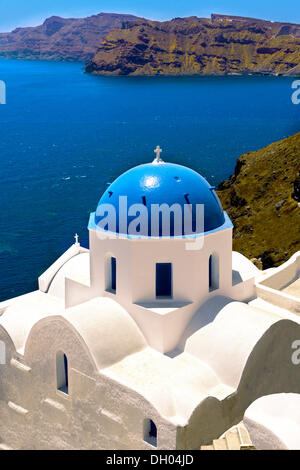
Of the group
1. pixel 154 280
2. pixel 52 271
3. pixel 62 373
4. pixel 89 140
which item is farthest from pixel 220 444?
pixel 89 140

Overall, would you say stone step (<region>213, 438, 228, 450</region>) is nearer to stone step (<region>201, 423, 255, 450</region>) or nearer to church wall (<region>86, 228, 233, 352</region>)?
stone step (<region>201, 423, 255, 450</region>)

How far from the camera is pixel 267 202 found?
4981cm

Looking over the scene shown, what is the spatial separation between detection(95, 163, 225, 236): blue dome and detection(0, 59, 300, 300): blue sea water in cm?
2692

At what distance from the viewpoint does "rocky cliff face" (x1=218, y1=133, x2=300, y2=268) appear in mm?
42594

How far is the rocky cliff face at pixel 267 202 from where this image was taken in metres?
42.6

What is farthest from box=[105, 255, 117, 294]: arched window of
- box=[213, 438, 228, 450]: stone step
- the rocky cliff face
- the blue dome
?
the rocky cliff face

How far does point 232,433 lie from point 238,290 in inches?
189

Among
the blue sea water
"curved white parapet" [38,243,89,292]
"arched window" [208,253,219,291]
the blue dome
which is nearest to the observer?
the blue dome

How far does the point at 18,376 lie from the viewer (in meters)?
16.8

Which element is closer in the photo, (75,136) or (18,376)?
(18,376)

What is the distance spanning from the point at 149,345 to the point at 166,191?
4436mm

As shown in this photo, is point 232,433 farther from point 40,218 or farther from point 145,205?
point 40,218

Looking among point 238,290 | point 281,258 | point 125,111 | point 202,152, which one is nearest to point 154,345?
point 238,290

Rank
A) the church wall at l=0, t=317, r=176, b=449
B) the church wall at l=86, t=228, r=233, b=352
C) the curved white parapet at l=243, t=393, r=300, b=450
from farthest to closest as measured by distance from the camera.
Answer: the church wall at l=86, t=228, r=233, b=352
the church wall at l=0, t=317, r=176, b=449
the curved white parapet at l=243, t=393, r=300, b=450
